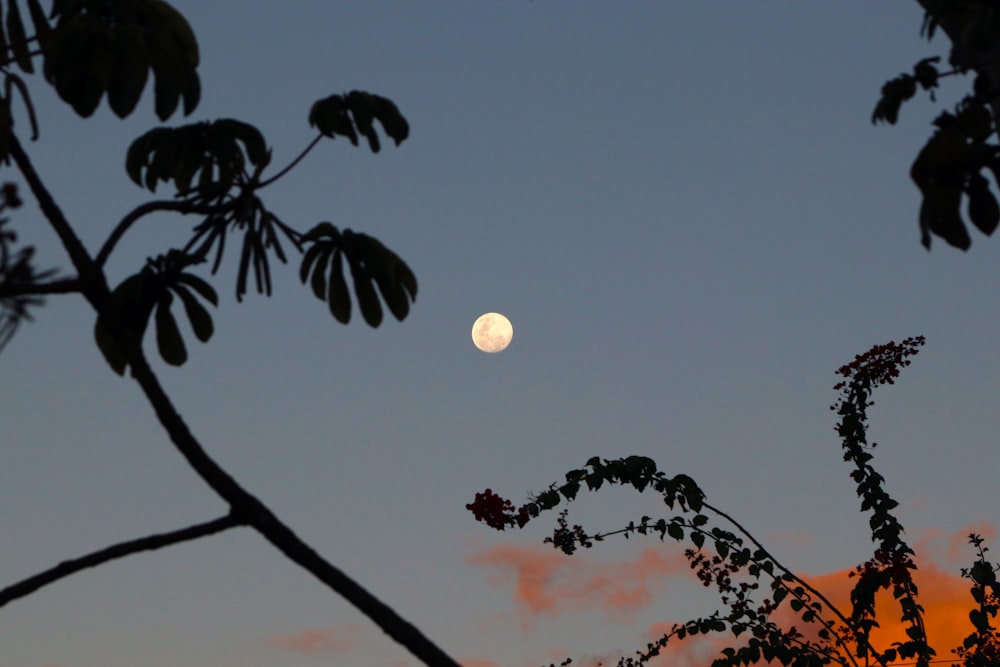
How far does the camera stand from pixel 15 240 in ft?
8.93

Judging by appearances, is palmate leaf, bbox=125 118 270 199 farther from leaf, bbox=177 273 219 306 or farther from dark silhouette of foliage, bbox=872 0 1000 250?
dark silhouette of foliage, bbox=872 0 1000 250

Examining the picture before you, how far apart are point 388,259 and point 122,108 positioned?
2.77ft

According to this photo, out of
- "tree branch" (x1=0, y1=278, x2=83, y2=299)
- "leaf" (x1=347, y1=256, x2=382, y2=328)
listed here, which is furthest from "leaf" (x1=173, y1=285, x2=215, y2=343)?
"leaf" (x1=347, y1=256, x2=382, y2=328)

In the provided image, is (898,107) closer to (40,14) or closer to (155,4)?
(155,4)

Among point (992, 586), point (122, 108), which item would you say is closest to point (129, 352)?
point (122, 108)

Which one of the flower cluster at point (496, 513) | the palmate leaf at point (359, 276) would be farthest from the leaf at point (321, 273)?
the flower cluster at point (496, 513)

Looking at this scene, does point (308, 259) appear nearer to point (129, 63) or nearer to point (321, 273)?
point (321, 273)

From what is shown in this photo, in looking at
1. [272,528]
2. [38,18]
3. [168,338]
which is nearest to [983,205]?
[272,528]

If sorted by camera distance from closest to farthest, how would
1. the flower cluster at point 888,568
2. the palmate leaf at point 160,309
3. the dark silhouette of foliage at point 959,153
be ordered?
1. the dark silhouette of foliage at point 959,153
2. the palmate leaf at point 160,309
3. the flower cluster at point 888,568

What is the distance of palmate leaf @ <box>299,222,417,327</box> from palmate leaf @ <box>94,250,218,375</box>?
400mm

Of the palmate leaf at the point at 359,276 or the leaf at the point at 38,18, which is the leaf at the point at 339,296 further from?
the leaf at the point at 38,18

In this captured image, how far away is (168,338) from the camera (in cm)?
401

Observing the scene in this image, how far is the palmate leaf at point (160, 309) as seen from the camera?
3.84 metres

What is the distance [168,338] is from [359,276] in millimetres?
694
